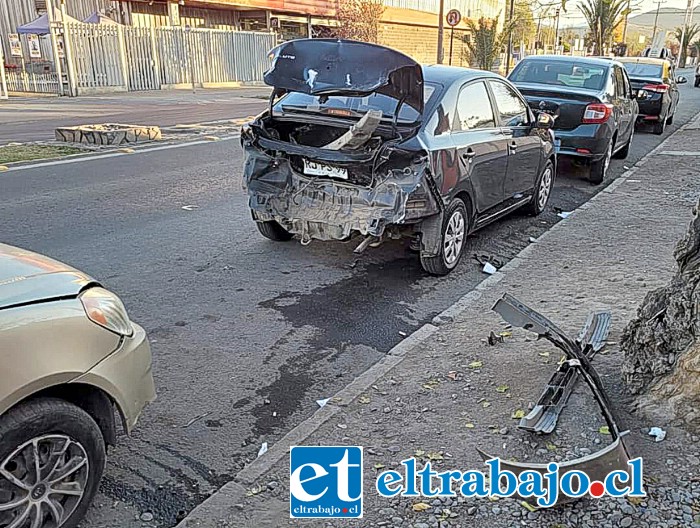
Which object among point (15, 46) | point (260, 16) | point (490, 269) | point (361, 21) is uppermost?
point (260, 16)

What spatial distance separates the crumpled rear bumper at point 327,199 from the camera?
5.27 meters

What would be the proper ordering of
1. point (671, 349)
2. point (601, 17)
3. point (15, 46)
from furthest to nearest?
point (601, 17) → point (15, 46) → point (671, 349)

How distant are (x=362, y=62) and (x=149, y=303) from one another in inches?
101

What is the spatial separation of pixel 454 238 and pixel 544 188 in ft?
9.18

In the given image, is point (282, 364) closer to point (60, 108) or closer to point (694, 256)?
point (694, 256)

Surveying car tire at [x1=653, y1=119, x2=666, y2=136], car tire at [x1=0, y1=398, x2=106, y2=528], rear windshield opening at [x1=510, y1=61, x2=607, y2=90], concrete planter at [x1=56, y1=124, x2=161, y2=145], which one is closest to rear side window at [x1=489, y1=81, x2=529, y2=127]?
rear windshield opening at [x1=510, y1=61, x2=607, y2=90]

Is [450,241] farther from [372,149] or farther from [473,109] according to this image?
[473,109]

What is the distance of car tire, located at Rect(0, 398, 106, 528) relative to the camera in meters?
2.41

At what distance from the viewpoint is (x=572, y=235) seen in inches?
282

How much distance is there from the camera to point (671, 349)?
334cm

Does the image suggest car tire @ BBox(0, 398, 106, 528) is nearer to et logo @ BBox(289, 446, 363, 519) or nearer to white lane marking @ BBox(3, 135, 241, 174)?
et logo @ BBox(289, 446, 363, 519)

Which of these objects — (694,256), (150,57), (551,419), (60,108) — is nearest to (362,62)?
(694,256)

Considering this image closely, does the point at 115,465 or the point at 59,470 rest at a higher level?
the point at 59,470

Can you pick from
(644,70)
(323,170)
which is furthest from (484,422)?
(644,70)
